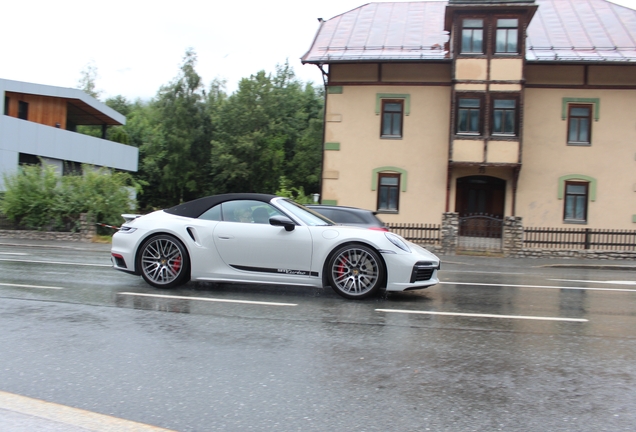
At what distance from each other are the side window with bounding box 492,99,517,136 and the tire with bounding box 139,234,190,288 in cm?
1909

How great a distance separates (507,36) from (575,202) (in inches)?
292

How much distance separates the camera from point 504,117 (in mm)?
24406

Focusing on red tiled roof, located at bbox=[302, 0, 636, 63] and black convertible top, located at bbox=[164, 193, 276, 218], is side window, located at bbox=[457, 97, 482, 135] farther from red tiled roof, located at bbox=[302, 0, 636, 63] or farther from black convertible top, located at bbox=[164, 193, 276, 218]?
black convertible top, located at bbox=[164, 193, 276, 218]

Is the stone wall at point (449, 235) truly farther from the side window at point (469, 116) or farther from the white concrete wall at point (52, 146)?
the white concrete wall at point (52, 146)

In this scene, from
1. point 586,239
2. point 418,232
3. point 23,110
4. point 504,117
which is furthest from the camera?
point 23,110

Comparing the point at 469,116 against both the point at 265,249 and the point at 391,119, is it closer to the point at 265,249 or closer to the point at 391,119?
the point at 391,119

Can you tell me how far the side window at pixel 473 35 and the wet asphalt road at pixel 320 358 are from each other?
1806 centimetres

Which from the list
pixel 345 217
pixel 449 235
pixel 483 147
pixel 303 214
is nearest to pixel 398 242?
pixel 303 214

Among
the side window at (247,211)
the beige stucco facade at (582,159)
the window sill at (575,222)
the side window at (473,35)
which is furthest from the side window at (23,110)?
the side window at (247,211)

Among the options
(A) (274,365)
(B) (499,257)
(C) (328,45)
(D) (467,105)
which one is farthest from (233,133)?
(A) (274,365)

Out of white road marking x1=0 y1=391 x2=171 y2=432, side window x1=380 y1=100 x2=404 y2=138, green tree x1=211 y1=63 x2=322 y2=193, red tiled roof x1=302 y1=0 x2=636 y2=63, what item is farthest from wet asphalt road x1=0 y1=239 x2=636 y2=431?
green tree x1=211 y1=63 x2=322 y2=193

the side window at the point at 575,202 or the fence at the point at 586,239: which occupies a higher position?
the side window at the point at 575,202

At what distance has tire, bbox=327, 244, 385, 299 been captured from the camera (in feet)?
24.7

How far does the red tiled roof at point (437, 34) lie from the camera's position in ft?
81.8
